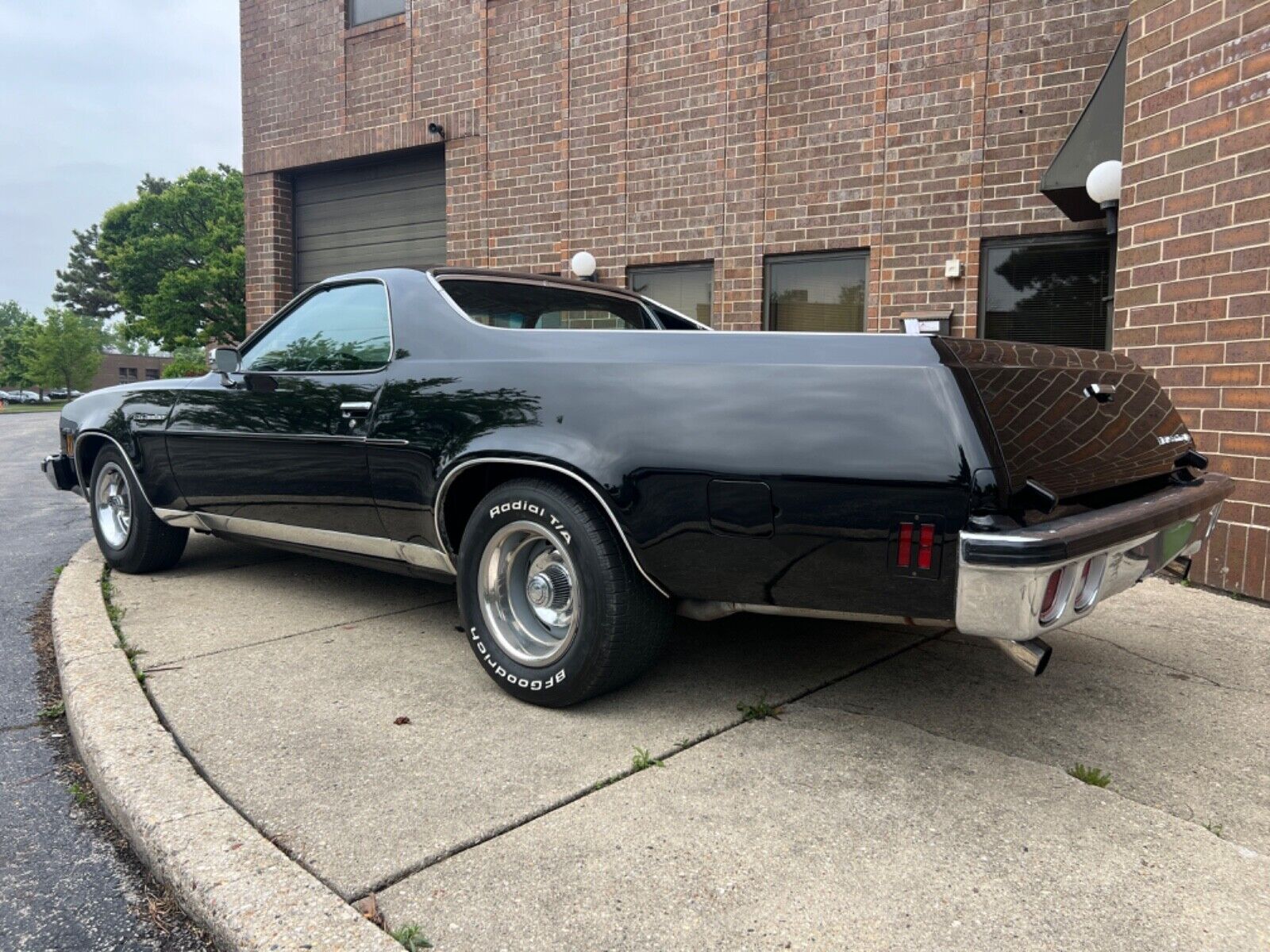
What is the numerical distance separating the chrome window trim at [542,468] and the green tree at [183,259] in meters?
31.6

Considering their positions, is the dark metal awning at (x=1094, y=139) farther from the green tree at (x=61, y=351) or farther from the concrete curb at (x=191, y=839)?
the green tree at (x=61, y=351)

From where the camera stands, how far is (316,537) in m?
3.85

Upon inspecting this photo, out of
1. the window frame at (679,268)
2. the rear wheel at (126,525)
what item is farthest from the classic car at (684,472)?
the window frame at (679,268)

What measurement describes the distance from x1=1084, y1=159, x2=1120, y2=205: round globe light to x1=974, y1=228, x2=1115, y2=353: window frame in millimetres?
1619

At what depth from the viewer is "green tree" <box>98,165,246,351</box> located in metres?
32.5

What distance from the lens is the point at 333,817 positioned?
2.27 m

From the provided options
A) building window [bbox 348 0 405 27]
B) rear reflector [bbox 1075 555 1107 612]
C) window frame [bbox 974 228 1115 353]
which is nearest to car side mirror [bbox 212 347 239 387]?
rear reflector [bbox 1075 555 1107 612]

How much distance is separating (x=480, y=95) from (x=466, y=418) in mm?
9523

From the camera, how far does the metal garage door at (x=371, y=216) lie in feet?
40.0

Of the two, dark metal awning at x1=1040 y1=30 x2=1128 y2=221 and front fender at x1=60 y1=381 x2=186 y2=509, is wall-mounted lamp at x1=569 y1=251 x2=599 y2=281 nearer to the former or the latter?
dark metal awning at x1=1040 y1=30 x2=1128 y2=221

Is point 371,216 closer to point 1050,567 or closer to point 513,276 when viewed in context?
point 513,276

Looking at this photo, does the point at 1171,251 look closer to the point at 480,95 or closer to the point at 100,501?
the point at 100,501

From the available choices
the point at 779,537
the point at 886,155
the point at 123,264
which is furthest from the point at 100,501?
the point at 123,264

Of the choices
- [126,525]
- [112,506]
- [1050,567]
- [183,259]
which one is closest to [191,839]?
[1050,567]
